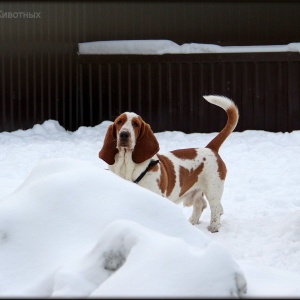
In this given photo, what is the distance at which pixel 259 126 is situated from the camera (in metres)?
12.5

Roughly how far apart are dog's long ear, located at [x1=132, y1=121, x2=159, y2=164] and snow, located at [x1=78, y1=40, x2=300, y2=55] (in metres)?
7.08

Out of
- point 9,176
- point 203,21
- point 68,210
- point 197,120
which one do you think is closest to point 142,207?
point 68,210

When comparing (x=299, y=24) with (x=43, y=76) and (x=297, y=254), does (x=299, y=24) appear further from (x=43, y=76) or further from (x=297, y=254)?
(x=297, y=254)

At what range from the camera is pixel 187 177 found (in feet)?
19.7

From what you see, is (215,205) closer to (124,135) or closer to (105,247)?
(124,135)

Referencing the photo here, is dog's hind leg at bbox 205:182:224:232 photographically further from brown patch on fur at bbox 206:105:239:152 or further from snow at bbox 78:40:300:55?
snow at bbox 78:40:300:55

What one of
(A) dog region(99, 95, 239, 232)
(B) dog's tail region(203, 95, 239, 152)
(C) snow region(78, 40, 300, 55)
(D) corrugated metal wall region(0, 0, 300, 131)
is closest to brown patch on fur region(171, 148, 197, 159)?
(A) dog region(99, 95, 239, 232)

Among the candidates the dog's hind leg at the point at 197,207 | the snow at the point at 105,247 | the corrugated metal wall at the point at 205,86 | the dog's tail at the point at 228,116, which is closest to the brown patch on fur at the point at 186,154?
the dog's tail at the point at 228,116

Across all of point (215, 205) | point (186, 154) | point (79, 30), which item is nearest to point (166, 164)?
point (186, 154)

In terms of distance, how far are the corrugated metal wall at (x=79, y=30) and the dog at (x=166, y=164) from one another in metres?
6.82

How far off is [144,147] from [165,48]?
23.6ft

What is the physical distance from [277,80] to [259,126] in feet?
3.26

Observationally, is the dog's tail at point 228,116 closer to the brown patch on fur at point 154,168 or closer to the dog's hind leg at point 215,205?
the dog's hind leg at point 215,205

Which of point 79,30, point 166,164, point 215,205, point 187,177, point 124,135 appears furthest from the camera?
point 79,30
